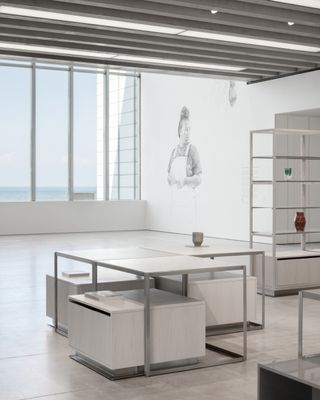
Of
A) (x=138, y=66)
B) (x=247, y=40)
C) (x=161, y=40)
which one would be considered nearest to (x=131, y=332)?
(x=161, y=40)

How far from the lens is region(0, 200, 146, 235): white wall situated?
693 inches

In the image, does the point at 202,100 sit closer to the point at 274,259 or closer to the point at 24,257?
the point at 24,257

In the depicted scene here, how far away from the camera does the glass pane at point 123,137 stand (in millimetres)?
19672

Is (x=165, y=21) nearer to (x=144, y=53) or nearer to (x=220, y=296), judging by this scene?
(x=144, y=53)

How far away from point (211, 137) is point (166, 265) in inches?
445

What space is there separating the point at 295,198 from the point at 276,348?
9.12 m

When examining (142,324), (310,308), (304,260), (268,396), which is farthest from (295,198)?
(268,396)

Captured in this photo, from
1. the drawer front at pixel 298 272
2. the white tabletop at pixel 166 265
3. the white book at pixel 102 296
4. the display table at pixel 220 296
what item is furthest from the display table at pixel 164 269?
the drawer front at pixel 298 272

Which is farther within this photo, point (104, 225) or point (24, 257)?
point (104, 225)

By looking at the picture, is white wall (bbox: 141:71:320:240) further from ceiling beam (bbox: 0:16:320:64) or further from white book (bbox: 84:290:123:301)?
white book (bbox: 84:290:123:301)

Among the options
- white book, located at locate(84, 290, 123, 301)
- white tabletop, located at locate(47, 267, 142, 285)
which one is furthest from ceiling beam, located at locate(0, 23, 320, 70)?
→ white book, located at locate(84, 290, 123, 301)

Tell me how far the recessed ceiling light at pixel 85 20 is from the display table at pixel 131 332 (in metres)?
4.61

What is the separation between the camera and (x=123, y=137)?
802 inches

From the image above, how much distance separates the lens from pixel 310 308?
7.11 meters
